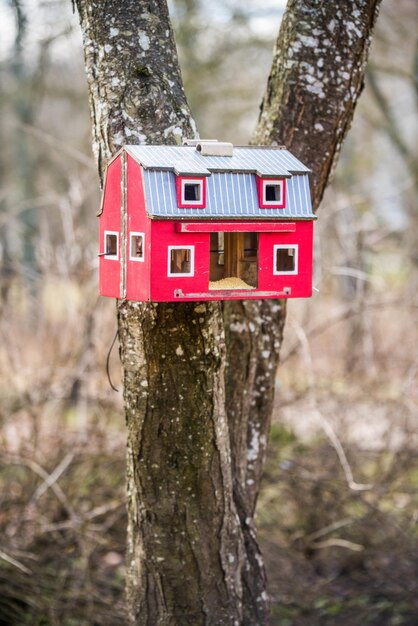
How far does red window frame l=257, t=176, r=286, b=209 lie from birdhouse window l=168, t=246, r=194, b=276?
32 cm

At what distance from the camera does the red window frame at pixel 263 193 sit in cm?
277

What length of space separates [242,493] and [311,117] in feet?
5.67

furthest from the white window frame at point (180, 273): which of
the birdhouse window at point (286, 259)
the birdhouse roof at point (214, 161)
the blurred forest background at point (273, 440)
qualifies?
the blurred forest background at point (273, 440)

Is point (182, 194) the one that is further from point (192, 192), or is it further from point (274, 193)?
point (274, 193)

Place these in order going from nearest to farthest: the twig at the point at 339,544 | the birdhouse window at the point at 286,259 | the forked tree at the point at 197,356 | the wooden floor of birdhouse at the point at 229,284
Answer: the wooden floor of birdhouse at the point at 229,284
the birdhouse window at the point at 286,259
the forked tree at the point at 197,356
the twig at the point at 339,544

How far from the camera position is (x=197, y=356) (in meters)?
2.95

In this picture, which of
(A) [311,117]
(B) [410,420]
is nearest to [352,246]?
(B) [410,420]

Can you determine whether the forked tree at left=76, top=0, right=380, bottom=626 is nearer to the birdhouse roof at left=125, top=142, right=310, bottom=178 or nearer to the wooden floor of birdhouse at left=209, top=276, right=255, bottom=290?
the wooden floor of birdhouse at left=209, top=276, right=255, bottom=290

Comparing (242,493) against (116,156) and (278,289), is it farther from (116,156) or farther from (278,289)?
(116,156)

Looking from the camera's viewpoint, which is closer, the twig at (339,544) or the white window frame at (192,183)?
the white window frame at (192,183)

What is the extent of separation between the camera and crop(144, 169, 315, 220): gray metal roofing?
2613 mm

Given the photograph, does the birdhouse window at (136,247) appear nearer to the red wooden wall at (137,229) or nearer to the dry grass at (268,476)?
the red wooden wall at (137,229)

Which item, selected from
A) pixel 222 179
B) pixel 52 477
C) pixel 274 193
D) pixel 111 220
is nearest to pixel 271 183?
pixel 274 193

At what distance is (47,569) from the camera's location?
194 inches
